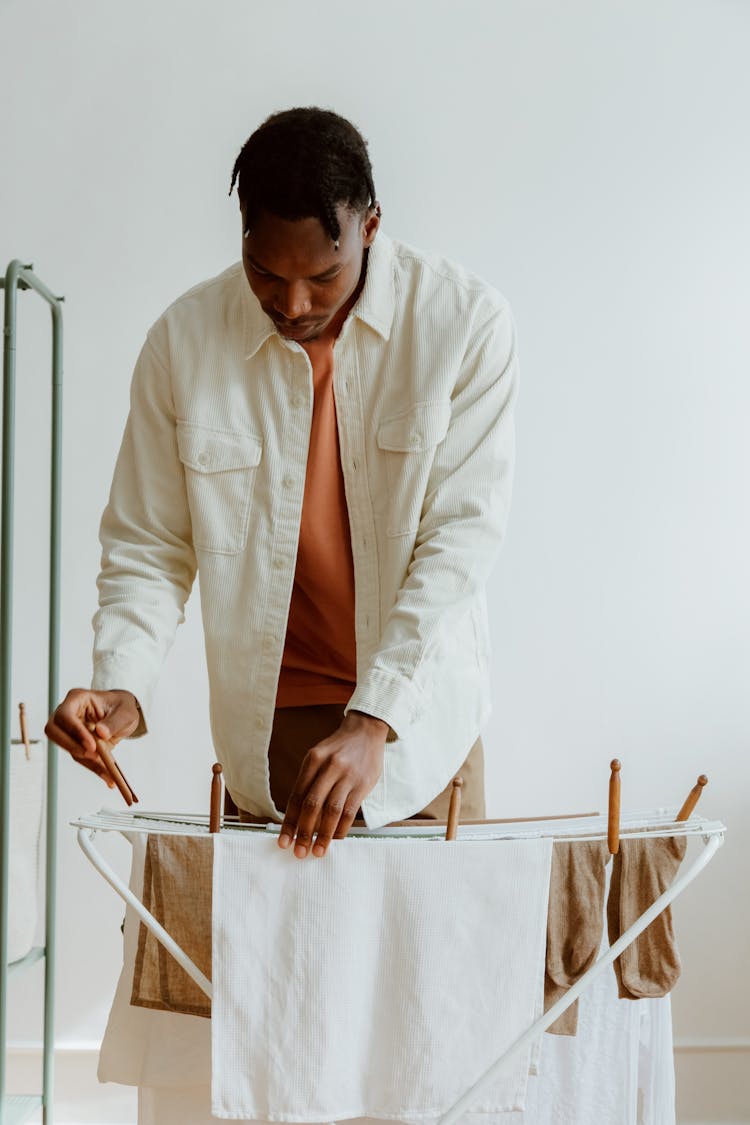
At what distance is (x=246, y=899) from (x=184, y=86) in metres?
1.93

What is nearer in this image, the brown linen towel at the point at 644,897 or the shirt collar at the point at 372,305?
the brown linen towel at the point at 644,897

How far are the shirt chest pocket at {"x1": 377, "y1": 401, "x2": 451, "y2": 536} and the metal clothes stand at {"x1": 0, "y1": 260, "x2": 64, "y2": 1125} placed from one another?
0.85 m

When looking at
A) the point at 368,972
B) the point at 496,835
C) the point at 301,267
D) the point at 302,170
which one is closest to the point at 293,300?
the point at 301,267

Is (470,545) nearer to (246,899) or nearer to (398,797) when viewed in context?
(398,797)

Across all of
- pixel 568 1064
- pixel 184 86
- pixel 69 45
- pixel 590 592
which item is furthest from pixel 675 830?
pixel 69 45

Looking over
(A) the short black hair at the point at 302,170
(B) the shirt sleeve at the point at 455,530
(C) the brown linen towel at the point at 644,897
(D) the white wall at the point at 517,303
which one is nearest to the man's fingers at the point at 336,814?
(B) the shirt sleeve at the point at 455,530

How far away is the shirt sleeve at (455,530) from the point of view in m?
1.27

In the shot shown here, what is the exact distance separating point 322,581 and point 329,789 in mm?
421

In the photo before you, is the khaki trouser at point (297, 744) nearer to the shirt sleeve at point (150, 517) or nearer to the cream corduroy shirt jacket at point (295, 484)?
the cream corduroy shirt jacket at point (295, 484)

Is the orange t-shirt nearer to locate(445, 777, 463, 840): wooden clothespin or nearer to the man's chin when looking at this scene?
the man's chin

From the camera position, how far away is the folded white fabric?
124cm

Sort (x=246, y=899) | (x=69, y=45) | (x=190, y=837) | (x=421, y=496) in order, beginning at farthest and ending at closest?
(x=69, y=45) → (x=421, y=496) → (x=190, y=837) → (x=246, y=899)

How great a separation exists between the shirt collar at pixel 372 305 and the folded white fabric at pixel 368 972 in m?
0.65

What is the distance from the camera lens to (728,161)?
8.61ft
